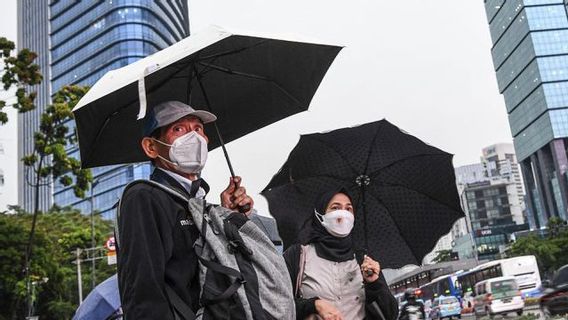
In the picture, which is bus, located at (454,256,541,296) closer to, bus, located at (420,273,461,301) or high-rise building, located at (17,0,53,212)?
bus, located at (420,273,461,301)

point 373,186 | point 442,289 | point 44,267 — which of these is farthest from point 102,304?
point 442,289

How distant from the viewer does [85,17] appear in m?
109

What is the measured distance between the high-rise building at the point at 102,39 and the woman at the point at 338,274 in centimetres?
8740

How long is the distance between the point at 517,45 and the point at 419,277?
5326cm

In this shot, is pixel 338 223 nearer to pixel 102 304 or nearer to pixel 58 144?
pixel 102 304

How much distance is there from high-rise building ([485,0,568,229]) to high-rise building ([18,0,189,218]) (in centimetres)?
6013

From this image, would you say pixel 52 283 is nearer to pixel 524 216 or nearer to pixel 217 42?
pixel 217 42

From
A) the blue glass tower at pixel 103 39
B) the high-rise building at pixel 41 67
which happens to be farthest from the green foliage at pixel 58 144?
the high-rise building at pixel 41 67

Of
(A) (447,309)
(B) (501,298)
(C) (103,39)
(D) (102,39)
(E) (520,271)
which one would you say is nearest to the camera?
(B) (501,298)

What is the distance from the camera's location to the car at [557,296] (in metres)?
14.4

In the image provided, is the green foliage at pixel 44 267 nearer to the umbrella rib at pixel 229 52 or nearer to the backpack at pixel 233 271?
the umbrella rib at pixel 229 52

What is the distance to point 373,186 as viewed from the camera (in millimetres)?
4910

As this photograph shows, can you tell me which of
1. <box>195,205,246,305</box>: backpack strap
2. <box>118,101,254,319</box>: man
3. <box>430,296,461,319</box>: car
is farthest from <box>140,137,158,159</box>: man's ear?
<box>430,296,461,319</box>: car

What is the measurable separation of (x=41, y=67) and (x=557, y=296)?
385 ft
